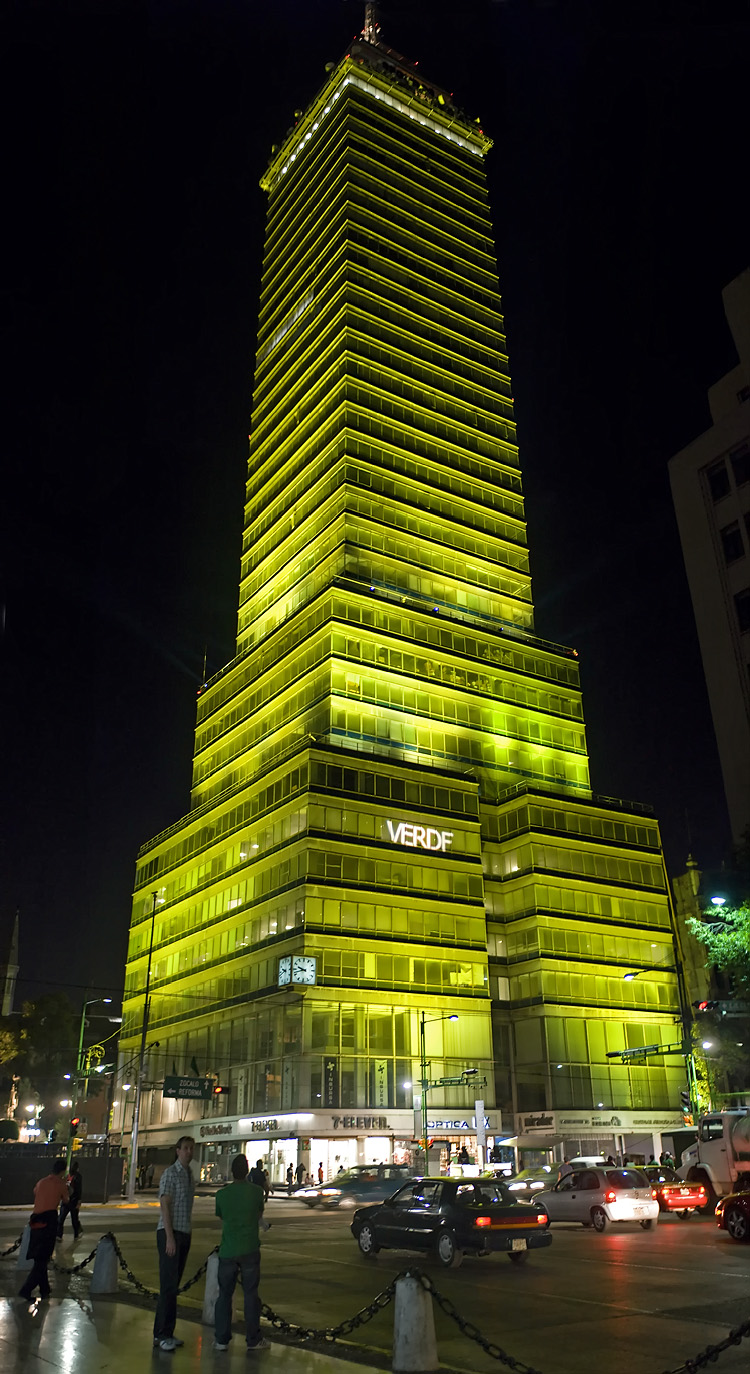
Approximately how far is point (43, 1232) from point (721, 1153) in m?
22.2

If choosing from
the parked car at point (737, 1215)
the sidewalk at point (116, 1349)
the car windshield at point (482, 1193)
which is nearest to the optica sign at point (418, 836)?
the parked car at point (737, 1215)

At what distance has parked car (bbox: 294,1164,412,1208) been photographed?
113 feet

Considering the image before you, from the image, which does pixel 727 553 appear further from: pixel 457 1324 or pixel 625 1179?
pixel 457 1324

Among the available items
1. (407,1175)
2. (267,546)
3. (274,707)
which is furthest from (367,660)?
(407,1175)

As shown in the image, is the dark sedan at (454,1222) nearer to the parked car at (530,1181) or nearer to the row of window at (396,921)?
the parked car at (530,1181)

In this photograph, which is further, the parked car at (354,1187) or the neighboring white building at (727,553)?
the parked car at (354,1187)

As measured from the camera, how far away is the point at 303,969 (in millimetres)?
55594

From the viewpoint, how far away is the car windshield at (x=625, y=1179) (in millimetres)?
24234

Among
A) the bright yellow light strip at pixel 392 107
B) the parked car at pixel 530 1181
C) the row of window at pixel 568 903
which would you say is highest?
the bright yellow light strip at pixel 392 107

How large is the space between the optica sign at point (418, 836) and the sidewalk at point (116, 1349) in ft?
177

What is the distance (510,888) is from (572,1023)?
10.5 m

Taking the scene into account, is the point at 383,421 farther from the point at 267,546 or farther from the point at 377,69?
the point at 377,69

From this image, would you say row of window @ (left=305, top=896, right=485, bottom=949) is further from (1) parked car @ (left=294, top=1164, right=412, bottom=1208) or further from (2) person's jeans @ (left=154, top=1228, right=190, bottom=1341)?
A: (2) person's jeans @ (left=154, top=1228, right=190, bottom=1341)

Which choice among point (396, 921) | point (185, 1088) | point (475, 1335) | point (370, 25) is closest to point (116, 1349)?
point (475, 1335)
